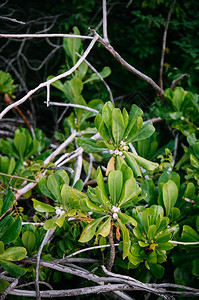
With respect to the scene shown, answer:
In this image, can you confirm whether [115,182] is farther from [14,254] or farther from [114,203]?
[14,254]

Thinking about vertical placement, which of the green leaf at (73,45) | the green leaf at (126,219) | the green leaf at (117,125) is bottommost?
the green leaf at (126,219)

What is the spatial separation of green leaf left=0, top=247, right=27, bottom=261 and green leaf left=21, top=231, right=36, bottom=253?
68mm

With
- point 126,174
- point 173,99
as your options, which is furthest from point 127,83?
point 126,174

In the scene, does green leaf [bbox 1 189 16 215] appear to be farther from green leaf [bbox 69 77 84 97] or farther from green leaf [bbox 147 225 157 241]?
green leaf [bbox 69 77 84 97]

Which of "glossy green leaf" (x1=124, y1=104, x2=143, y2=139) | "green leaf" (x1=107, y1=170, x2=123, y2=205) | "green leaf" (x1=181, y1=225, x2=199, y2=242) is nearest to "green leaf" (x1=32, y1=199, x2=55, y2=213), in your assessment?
"green leaf" (x1=107, y1=170, x2=123, y2=205)

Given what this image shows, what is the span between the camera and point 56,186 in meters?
0.79

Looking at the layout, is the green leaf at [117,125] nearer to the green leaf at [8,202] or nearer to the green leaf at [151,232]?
the green leaf at [151,232]

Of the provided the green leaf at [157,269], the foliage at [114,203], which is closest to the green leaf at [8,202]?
the foliage at [114,203]

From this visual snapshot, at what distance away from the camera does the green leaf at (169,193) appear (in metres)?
0.85

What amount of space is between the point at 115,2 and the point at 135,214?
1.61m

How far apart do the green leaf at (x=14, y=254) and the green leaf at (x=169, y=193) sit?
492mm

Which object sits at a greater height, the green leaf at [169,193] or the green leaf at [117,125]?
the green leaf at [117,125]

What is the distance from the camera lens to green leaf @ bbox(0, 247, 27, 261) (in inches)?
32.0

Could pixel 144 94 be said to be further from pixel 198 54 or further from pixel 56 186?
pixel 56 186
